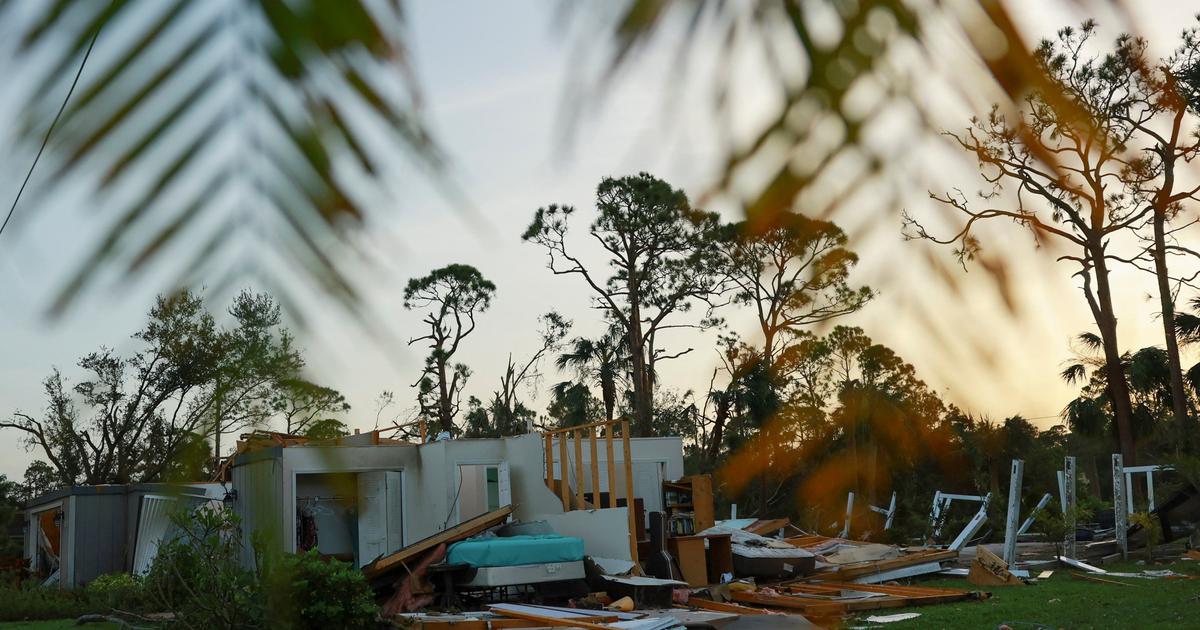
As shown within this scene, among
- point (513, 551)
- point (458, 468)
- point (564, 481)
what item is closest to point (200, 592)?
point (513, 551)

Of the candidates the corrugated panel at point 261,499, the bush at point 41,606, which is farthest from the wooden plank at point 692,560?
the corrugated panel at point 261,499

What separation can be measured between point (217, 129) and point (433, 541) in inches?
472

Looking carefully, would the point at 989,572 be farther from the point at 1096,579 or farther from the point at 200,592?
the point at 200,592

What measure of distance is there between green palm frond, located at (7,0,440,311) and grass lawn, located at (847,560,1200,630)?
9114mm

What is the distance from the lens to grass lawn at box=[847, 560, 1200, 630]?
9.07 metres

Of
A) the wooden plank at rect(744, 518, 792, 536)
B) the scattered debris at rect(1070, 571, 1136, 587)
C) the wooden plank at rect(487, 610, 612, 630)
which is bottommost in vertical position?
the scattered debris at rect(1070, 571, 1136, 587)

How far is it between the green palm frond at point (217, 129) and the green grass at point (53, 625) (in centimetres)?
1297

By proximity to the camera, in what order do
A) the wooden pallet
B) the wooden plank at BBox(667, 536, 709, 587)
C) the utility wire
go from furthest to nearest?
the wooden plank at BBox(667, 536, 709, 587)
the wooden pallet
the utility wire

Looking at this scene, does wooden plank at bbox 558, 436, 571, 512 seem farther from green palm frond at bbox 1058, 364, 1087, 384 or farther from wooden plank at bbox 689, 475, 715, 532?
green palm frond at bbox 1058, 364, 1087, 384

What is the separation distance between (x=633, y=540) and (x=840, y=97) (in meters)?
12.3

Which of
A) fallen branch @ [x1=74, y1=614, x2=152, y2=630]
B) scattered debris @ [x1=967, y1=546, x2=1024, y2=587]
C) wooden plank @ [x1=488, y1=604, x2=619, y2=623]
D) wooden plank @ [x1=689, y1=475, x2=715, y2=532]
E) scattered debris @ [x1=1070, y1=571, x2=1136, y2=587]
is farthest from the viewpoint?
wooden plank @ [x1=689, y1=475, x2=715, y2=532]

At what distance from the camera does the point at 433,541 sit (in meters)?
12.1

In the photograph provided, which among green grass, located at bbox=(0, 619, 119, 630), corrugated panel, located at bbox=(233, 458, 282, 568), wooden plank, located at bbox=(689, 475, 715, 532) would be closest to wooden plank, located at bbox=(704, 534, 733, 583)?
wooden plank, located at bbox=(689, 475, 715, 532)

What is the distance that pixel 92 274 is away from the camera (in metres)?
0.48
